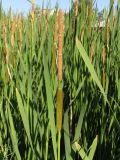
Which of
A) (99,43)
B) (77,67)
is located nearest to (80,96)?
(77,67)

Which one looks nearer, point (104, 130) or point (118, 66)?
point (104, 130)

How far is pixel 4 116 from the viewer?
837 mm

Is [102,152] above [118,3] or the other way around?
the other way around

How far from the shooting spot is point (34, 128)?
63 centimetres

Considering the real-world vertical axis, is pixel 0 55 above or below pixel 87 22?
below

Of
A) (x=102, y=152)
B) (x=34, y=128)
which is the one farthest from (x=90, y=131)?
(x=34, y=128)

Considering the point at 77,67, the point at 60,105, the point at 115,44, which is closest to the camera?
the point at 60,105

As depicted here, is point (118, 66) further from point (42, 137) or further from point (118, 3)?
point (42, 137)

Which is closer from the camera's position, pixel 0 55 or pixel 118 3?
pixel 118 3

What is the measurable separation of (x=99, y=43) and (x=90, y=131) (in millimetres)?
386

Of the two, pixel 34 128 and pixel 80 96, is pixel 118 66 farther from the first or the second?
pixel 34 128

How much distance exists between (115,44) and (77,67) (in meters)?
0.22

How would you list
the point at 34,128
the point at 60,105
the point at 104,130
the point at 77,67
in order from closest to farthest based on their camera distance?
the point at 60,105, the point at 34,128, the point at 104,130, the point at 77,67

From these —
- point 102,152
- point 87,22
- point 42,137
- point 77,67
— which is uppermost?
point 87,22
